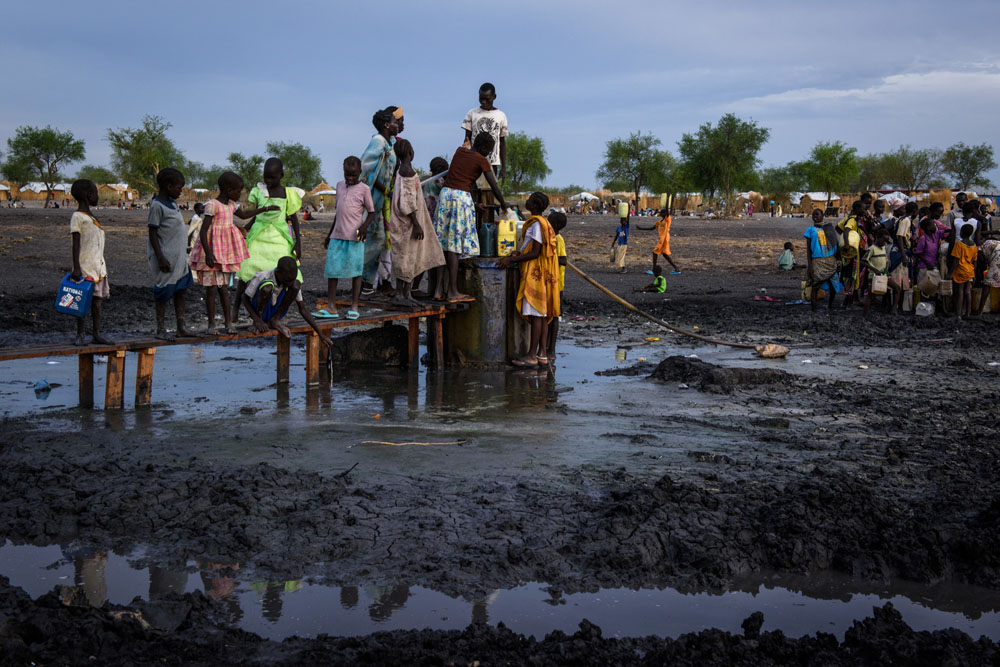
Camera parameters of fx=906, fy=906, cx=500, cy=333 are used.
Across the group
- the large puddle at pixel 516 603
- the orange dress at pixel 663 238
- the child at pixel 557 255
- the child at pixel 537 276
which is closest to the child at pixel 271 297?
the child at pixel 537 276

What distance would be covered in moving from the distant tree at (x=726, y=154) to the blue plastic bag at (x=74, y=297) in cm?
5424

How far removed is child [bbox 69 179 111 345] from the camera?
6645 millimetres

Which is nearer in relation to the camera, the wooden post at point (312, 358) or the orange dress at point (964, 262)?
the wooden post at point (312, 358)

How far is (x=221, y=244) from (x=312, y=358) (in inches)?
58.2

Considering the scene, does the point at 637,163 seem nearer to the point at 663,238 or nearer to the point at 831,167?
the point at 831,167

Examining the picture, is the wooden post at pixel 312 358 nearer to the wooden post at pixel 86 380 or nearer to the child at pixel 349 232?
the child at pixel 349 232

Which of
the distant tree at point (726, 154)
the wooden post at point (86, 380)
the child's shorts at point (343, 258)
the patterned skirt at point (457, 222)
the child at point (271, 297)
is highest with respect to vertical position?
the distant tree at point (726, 154)

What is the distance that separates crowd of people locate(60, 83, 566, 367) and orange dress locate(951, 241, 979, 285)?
23.0 feet

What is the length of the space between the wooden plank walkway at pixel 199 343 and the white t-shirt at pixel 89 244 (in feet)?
1.86

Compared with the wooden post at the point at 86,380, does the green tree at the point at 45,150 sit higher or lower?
higher

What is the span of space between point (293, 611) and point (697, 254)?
23983mm

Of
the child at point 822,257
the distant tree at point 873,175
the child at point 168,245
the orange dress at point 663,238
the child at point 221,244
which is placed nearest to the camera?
the child at point 168,245

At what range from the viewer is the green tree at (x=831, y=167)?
6938 cm

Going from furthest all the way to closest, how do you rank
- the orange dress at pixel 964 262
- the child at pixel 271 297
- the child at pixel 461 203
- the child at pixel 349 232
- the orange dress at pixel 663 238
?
the orange dress at pixel 663 238 → the orange dress at pixel 964 262 → the child at pixel 461 203 → the child at pixel 349 232 → the child at pixel 271 297
